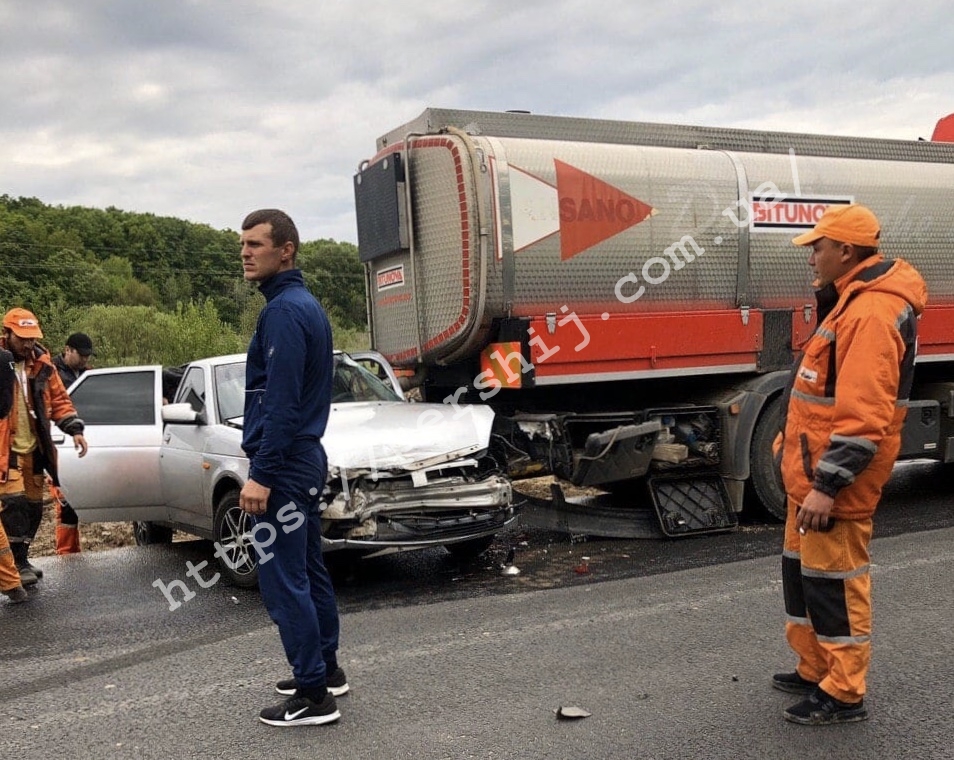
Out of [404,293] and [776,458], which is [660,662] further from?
[404,293]

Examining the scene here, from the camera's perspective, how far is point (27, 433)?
6.82 meters

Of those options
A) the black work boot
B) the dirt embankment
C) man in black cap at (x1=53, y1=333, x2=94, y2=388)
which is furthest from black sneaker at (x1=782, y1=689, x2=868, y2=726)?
man in black cap at (x1=53, y1=333, x2=94, y2=388)

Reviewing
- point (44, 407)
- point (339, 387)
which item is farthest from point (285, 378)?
point (44, 407)

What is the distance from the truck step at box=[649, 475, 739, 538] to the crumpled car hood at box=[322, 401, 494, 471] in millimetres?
1766

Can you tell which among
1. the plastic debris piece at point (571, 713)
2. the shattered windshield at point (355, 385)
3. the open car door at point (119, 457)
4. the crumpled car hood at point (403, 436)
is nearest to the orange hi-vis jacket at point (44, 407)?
the open car door at point (119, 457)

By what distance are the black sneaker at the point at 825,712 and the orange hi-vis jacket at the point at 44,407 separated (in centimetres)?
535

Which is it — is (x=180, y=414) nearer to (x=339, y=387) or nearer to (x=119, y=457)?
(x=339, y=387)

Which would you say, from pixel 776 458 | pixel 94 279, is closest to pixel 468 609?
pixel 776 458

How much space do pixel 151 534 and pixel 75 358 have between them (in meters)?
2.08

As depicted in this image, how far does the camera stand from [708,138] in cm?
823

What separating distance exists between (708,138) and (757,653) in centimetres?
503

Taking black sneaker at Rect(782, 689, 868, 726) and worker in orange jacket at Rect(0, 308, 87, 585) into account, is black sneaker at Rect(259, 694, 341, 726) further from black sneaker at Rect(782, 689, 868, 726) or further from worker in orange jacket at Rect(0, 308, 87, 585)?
worker in orange jacket at Rect(0, 308, 87, 585)

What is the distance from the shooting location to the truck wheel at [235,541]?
620 centimetres

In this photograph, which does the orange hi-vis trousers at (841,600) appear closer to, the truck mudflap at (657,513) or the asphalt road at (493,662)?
the asphalt road at (493,662)
